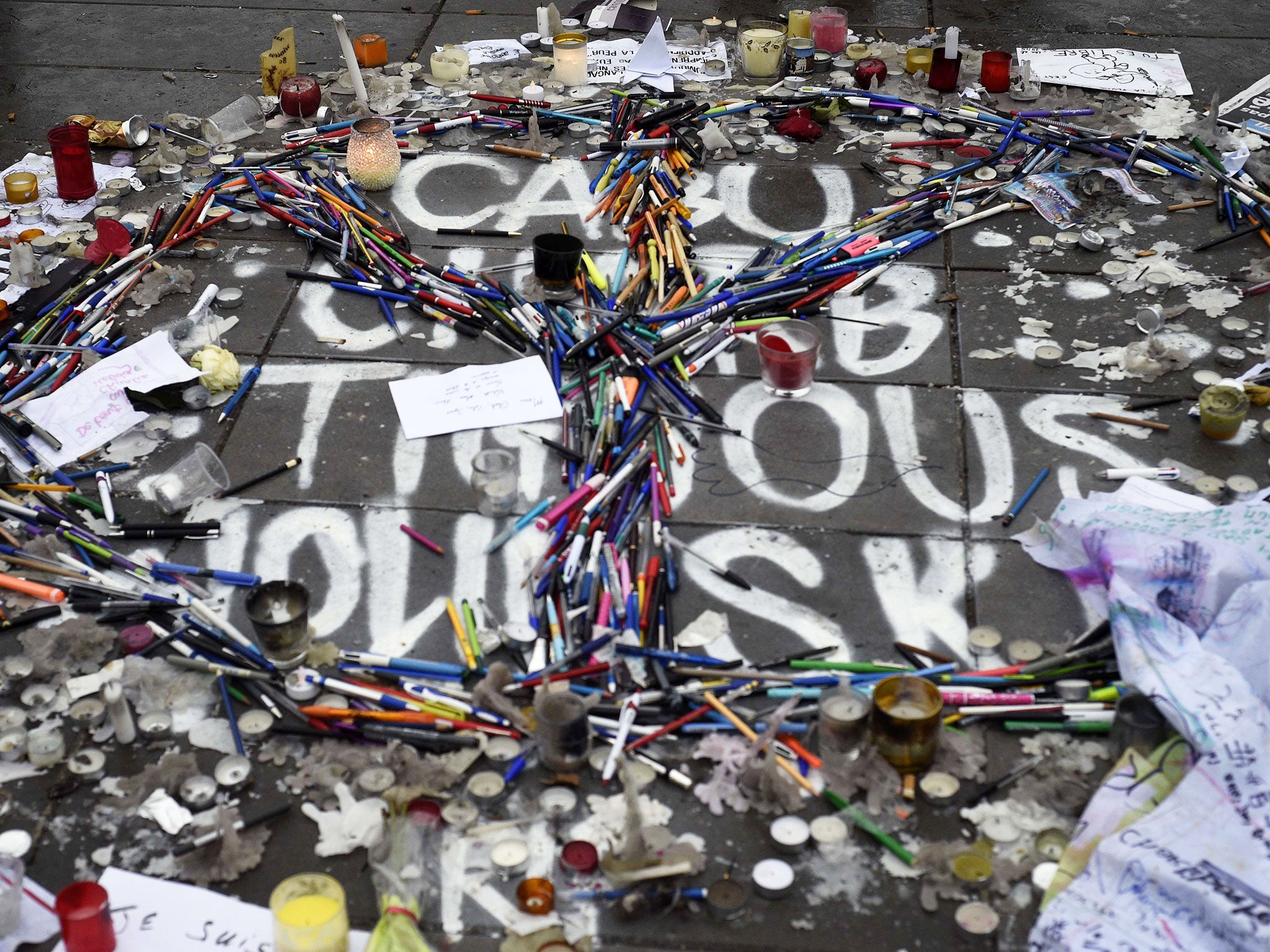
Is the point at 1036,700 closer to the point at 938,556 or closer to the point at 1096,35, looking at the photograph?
the point at 938,556

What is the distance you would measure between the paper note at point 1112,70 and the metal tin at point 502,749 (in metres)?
5.44

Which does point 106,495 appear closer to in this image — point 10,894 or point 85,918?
point 10,894

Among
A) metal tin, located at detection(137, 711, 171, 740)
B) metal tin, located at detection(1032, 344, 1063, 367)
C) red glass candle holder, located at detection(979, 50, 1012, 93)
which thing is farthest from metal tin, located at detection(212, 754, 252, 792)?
red glass candle holder, located at detection(979, 50, 1012, 93)

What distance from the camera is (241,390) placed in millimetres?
5164

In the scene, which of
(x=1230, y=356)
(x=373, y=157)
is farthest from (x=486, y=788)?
(x=373, y=157)

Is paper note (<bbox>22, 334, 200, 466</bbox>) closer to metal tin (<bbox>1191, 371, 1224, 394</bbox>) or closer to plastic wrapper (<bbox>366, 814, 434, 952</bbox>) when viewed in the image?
plastic wrapper (<bbox>366, 814, 434, 952</bbox>)

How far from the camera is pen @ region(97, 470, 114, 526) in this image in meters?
4.52

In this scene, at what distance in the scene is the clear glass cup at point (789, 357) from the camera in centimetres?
500

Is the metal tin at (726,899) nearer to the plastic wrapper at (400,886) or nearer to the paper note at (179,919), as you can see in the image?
the plastic wrapper at (400,886)

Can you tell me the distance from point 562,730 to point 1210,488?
98.9 inches

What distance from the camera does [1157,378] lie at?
5.10 meters

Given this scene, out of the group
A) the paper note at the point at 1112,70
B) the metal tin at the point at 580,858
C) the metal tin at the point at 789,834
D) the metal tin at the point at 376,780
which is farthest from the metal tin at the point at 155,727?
the paper note at the point at 1112,70

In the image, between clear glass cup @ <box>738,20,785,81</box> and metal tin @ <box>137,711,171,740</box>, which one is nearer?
metal tin @ <box>137,711,171,740</box>

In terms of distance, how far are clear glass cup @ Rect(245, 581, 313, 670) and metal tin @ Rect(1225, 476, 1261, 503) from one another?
3.16m
